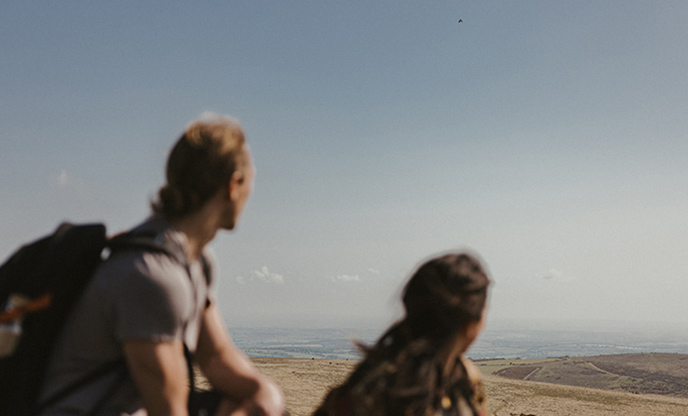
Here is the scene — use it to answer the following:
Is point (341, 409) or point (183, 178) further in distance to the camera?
point (341, 409)

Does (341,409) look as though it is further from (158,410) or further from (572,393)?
(572,393)

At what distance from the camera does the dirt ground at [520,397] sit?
14.4 metres

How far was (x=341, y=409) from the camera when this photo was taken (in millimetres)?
2221

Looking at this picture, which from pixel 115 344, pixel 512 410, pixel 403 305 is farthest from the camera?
pixel 512 410

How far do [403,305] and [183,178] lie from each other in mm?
1136

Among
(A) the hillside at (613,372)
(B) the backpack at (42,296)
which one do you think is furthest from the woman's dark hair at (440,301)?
(A) the hillside at (613,372)

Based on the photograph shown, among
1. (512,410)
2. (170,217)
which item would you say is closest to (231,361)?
(170,217)

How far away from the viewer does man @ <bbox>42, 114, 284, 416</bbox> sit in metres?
1.71

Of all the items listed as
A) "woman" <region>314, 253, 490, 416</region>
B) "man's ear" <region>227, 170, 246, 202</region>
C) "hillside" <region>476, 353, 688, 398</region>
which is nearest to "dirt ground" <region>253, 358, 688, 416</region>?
"woman" <region>314, 253, 490, 416</region>

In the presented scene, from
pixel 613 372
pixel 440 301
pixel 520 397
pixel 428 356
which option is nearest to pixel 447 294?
pixel 440 301

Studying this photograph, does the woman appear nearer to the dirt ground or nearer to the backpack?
the backpack

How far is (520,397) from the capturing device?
17.6m

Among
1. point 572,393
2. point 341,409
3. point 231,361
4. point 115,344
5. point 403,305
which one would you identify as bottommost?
point 572,393

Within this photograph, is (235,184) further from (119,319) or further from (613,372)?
(613,372)
